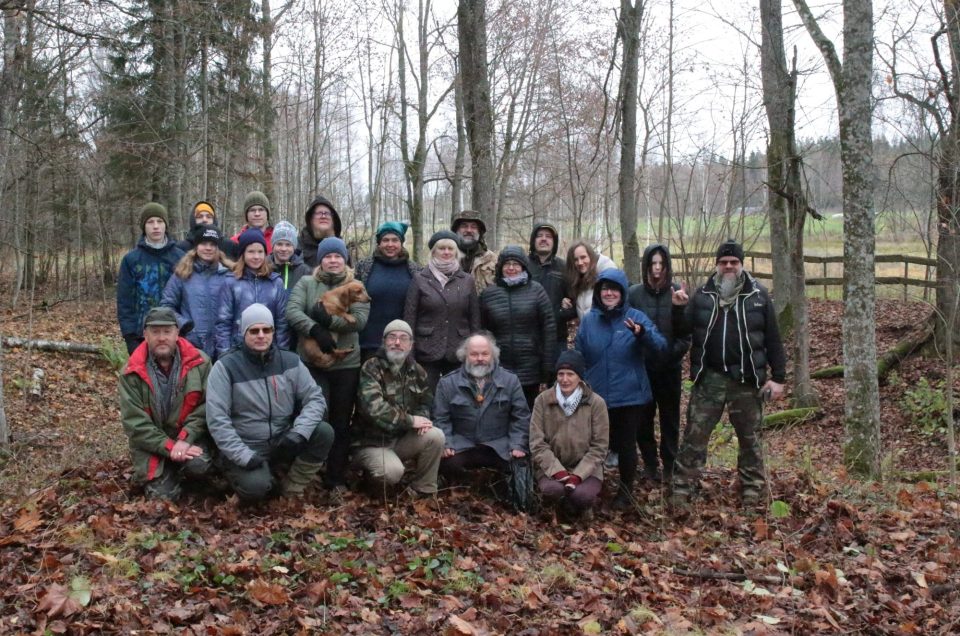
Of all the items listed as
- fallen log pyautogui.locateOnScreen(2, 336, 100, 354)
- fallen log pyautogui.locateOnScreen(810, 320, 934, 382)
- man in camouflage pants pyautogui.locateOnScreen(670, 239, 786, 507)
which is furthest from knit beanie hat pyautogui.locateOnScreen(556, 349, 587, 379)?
fallen log pyautogui.locateOnScreen(2, 336, 100, 354)

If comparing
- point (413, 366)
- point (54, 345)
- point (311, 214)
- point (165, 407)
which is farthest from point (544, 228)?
point (54, 345)

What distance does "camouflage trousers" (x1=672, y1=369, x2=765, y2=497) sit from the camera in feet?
20.6

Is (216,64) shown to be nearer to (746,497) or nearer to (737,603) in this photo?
(746,497)

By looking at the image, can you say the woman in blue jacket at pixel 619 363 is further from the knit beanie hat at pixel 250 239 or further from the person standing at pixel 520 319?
the knit beanie hat at pixel 250 239

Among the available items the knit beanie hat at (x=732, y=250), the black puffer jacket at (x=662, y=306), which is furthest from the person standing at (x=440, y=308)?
the knit beanie hat at (x=732, y=250)

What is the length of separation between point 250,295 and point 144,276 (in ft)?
4.16

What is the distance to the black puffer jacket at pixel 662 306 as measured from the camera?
21.1ft

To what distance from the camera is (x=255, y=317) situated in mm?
5691

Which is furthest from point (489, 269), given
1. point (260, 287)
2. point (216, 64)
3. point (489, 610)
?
point (216, 64)

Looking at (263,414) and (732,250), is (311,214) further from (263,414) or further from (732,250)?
(732,250)

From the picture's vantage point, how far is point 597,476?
6195mm

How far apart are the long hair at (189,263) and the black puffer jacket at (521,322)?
7.72 feet

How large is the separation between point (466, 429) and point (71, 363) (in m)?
8.95

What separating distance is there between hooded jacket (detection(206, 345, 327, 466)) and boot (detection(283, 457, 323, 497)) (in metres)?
0.26
